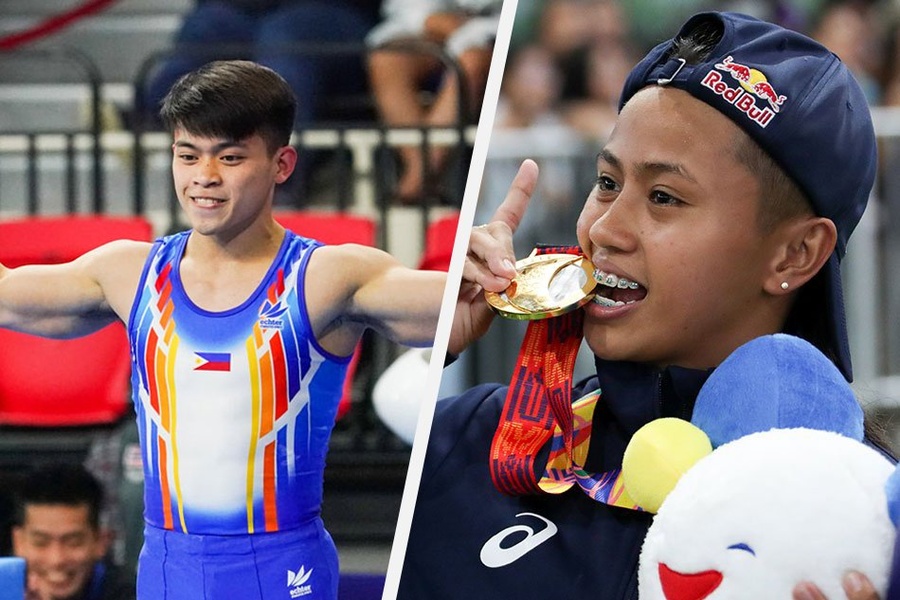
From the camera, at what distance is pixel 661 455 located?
0.48 meters

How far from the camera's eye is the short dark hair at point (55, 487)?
682 millimetres

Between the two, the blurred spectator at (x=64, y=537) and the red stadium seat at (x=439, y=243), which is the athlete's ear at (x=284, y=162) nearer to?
the red stadium seat at (x=439, y=243)

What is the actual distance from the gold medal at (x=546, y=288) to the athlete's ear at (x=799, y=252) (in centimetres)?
8

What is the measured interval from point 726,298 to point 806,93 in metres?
0.10

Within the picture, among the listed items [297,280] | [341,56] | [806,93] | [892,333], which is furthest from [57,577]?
[892,333]

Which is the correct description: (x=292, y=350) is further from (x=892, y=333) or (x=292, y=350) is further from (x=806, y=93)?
(x=892, y=333)

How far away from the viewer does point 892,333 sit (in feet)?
3.85

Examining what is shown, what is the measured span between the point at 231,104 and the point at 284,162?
4 cm

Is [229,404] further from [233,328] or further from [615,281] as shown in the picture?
[615,281]

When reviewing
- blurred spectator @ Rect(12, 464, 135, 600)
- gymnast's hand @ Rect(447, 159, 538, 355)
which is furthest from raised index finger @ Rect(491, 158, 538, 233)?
blurred spectator @ Rect(12, 464, 135, 600)

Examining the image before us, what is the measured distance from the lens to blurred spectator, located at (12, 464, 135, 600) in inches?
25.5

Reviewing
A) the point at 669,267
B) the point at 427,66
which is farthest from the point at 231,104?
the point at 669,267

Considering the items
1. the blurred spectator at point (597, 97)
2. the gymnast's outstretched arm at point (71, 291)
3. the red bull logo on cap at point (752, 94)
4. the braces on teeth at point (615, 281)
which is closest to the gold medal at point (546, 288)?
the braces on teeth at point (615, 281)

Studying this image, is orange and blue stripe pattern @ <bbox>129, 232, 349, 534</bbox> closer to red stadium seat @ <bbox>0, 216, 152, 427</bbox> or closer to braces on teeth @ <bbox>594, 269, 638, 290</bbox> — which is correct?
red stadium seat @ <bbox>0, 216, 152, 427</bbox>
